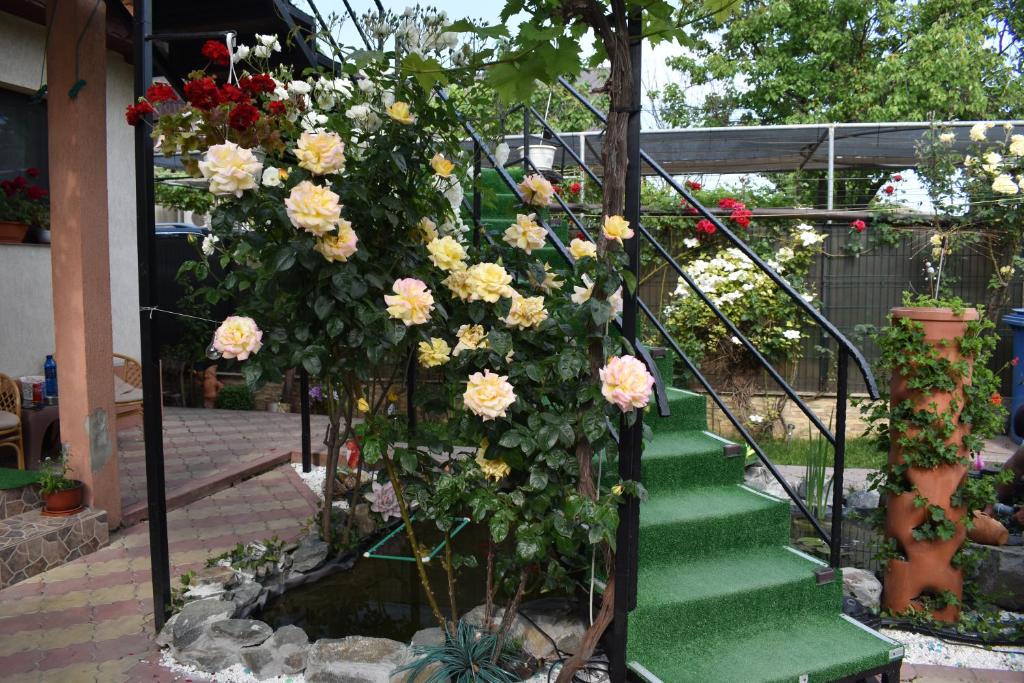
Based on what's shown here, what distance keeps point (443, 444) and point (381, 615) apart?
1.03m

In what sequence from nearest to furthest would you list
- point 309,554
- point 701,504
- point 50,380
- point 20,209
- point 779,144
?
point 701,504, point 309,554, point 50,380, point 20,209, point 779,144

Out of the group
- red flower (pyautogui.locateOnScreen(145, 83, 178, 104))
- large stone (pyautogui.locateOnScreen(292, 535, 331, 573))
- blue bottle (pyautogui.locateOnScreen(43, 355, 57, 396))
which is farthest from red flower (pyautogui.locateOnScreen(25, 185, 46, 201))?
red flower (pyautogui.locateOnScreen(145, 83, 178, 104))

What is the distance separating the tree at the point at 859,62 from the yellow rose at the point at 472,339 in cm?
→ 935

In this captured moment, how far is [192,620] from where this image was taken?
2740 mm

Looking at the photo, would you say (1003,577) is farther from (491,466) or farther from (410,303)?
(410,303)

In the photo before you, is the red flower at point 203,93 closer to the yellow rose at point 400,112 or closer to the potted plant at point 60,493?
the yellow rose at point 400,112

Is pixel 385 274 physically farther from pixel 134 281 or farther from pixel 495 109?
pixel 134 281

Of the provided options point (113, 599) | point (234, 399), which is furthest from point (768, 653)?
point (234, 399)

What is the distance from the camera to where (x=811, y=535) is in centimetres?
399

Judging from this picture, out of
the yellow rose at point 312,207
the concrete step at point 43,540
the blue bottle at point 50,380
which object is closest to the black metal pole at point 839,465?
the yellow rose at point 312,207

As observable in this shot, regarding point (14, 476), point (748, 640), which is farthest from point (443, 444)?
point (14, 476)

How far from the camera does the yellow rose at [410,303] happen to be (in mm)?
2223

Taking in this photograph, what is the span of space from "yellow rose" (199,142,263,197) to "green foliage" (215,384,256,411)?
557 cm

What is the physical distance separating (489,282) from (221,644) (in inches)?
64.0
